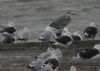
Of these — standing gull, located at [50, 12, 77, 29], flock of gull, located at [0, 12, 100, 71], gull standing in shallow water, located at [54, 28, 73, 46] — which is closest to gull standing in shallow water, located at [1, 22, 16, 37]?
flock of gull, located at [0, 12, 100, 71]

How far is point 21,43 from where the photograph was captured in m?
12.9

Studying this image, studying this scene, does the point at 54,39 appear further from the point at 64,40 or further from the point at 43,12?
the point at 43,12

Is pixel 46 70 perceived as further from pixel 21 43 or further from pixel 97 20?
pixel 97 20

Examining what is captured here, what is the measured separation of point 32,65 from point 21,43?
262cm

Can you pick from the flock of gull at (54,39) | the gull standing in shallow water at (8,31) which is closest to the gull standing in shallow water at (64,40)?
the flock of gull at (54,39)

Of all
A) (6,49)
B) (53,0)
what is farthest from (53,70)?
(53,0)

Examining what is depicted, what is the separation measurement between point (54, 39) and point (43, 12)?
6.74m

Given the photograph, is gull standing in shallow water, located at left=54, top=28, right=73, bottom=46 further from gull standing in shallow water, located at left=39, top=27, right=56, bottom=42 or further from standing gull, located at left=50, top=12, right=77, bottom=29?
standing gull, located at left=50, top=12, right=77, bottom=29

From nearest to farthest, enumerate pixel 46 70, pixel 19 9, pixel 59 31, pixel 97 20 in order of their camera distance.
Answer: pixel 46 70 < pixel 59 31 < pixel 97 20 < pixel 19 9

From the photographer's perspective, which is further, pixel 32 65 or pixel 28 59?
pixel 28 59

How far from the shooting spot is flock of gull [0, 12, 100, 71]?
10289 mm

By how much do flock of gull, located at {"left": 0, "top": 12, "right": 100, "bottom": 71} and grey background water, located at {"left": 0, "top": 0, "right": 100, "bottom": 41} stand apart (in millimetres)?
1658

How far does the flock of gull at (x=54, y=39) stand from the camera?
10.3m

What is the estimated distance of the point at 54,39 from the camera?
1256 cm
